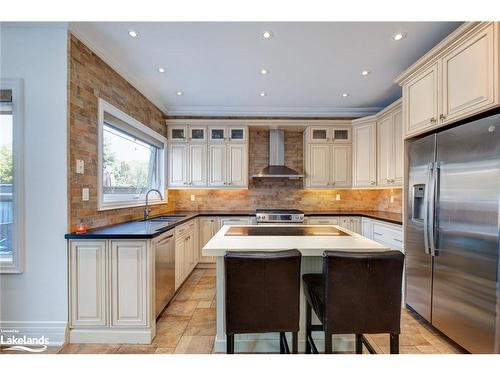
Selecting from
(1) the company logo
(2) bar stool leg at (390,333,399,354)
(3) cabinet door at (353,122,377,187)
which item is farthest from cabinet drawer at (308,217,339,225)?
(1) the company logo

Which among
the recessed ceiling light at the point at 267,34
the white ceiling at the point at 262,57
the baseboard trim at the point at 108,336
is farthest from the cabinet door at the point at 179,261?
the recessed ceiling light at the point at 267,34

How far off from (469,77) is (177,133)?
3977 mm

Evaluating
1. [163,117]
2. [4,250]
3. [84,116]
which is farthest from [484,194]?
[163,117]

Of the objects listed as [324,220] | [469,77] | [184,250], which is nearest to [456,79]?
[469,77]

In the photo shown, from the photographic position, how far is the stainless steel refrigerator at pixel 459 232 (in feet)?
5.29

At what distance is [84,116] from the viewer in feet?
7.18

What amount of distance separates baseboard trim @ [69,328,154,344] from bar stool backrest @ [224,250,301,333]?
45.1 inches

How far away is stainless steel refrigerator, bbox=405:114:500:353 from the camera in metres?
1.61

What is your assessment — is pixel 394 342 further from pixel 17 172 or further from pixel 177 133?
pixel 177 133

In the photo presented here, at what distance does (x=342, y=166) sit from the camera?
167 inches

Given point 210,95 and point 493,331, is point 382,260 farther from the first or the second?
point 210,95

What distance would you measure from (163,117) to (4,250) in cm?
290

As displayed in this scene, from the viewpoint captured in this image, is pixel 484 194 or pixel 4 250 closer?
pixel 484 194

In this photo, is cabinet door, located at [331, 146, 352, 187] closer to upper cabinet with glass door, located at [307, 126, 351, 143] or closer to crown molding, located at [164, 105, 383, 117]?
upper cabinet with glass door, located at [307, 126, 351, 143]
